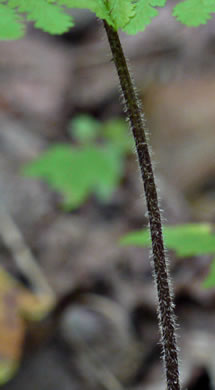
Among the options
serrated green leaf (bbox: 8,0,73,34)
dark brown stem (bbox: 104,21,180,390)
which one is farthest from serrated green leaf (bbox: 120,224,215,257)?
serrated green leaf (bbox: 8,0,73,34)

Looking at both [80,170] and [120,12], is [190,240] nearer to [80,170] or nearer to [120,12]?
[120,12]

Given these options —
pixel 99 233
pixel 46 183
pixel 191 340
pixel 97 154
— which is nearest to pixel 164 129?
pixel 97 154

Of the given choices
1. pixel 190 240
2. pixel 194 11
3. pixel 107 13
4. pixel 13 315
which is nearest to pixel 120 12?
pixel 107 13

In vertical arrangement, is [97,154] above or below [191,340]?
above

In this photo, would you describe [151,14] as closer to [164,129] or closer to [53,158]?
[53,158]

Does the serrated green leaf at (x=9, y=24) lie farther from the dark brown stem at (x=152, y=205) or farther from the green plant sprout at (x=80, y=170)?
the green plant sprout at (x=80, y=170)

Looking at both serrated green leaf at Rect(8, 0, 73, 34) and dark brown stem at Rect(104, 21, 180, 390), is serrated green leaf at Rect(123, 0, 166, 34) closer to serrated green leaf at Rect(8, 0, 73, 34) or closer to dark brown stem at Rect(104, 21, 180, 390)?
dark brown stem at Rect(104, 21, 180, 390)
